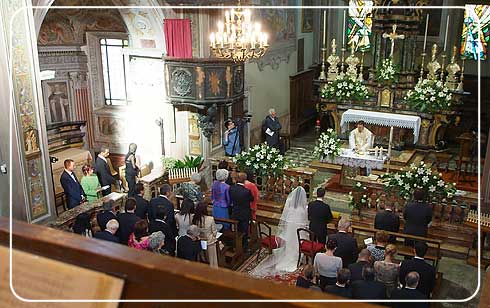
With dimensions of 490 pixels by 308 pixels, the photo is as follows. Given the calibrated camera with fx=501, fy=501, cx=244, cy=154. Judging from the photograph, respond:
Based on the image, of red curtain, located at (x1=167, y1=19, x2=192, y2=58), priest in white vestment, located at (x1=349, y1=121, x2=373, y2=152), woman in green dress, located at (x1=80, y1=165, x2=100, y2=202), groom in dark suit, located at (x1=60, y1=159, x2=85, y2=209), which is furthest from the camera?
priest in white vestment, located at (x1=349, y1=121, x2=373, y2=152)

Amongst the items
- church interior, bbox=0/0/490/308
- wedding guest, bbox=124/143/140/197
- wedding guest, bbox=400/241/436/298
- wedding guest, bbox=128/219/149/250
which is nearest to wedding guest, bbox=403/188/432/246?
church interior, bbox=0/0/490/308

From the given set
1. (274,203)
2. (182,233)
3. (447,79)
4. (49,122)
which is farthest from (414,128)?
(49,122)

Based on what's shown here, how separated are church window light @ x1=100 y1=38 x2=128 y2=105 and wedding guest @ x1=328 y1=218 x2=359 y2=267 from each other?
8.08m

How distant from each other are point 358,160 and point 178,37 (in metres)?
4.77

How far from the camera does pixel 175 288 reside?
108cm

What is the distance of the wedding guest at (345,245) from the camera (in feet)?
21.5

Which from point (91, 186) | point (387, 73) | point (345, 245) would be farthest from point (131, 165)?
point (387, 73)

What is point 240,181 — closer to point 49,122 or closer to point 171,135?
point 171,135

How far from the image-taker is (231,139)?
37.4 feet

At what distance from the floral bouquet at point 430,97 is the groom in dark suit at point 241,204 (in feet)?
22.9

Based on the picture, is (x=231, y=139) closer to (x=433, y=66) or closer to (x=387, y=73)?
(x=387, y=73)

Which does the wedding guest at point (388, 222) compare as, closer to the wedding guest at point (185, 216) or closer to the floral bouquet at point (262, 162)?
the floral bouquet at point (262, 162)

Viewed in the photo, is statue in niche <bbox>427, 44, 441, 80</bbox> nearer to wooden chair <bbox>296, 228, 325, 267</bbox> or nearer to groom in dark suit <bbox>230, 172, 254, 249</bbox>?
groom in dark suit <bbox>230, 172, 254, 249</bbox>

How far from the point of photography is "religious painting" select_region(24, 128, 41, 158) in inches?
306
